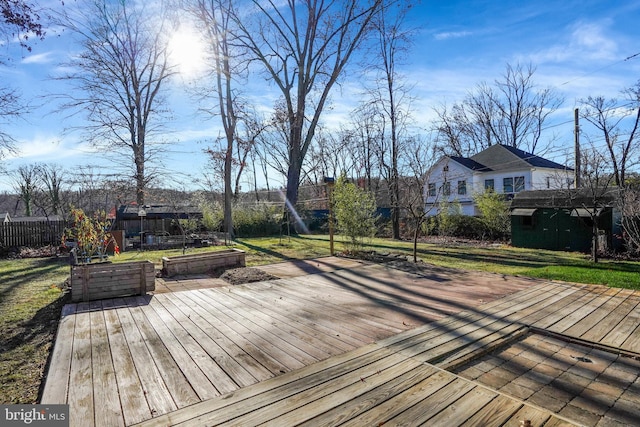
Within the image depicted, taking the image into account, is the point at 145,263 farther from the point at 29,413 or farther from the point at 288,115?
the point at 288,115

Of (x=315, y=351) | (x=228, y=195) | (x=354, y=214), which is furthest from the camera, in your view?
(x=228, y=195)

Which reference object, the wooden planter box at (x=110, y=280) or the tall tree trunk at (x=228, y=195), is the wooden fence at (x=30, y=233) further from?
the wooden planter box at (x=110, y=280)

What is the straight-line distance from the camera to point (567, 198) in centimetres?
1117

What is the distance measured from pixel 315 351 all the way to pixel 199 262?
4.75 metres

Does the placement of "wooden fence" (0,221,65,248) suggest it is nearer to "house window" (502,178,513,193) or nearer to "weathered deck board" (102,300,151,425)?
"weathered deck board" (102,300,151,425)

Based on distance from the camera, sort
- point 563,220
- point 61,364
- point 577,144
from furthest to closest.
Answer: point 577,144
point 563,220
point 61,364

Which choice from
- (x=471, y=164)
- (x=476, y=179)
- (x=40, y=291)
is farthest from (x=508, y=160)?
(x=40, y=291)

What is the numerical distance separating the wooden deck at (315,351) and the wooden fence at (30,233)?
12082mm

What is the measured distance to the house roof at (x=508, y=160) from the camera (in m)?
22.8

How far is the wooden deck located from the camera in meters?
2.01

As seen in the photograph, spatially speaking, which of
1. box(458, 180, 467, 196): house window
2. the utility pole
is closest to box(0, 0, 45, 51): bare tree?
the utility pole

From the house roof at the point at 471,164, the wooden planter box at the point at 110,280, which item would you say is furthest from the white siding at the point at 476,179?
the wooden planter box at the point at 110,280

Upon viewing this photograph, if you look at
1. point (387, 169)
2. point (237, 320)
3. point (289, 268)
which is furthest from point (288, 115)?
point (237, 320)

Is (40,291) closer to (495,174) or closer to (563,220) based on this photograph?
(563,220)
